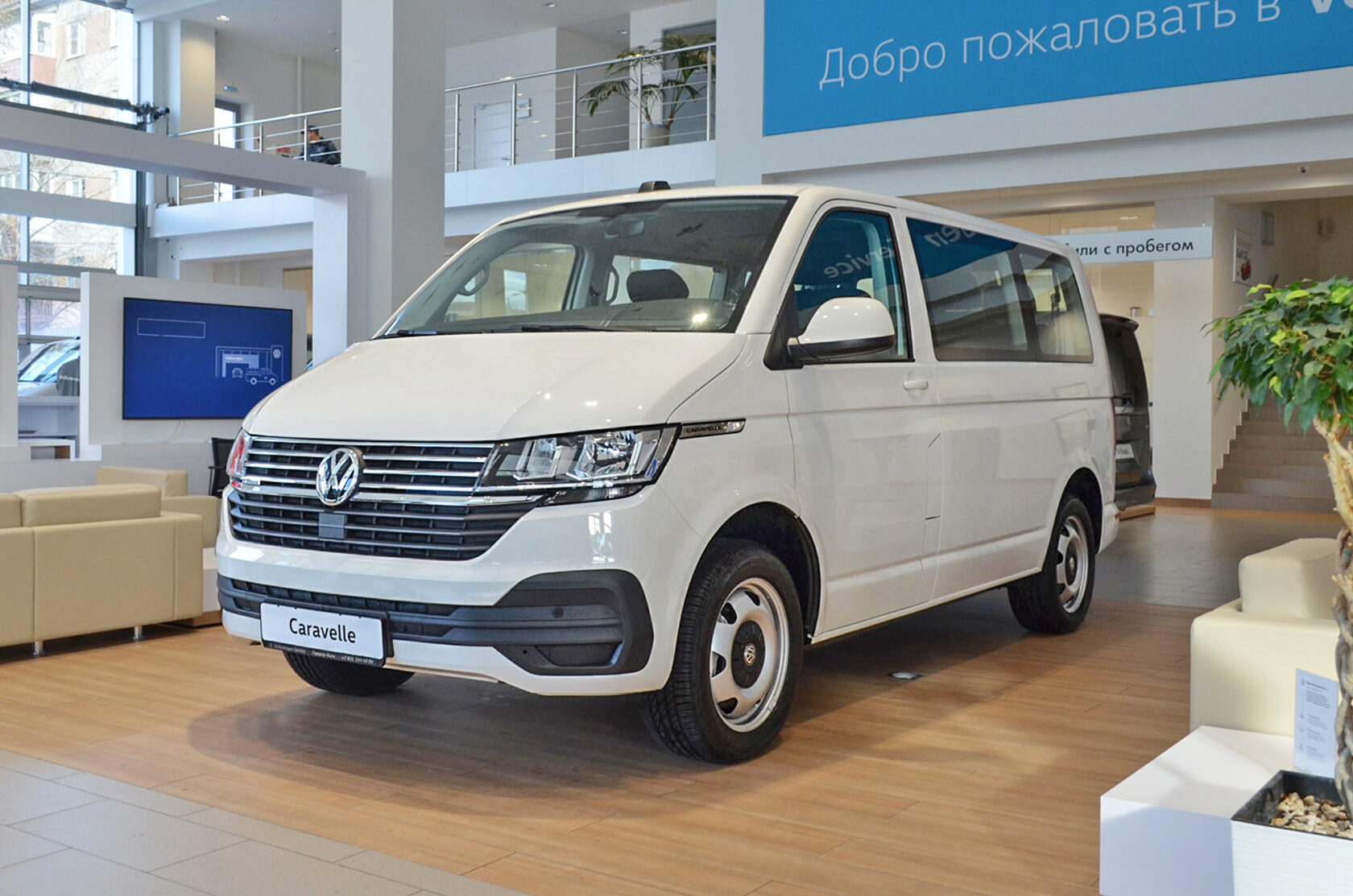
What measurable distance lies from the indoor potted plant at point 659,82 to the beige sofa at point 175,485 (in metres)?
8.75

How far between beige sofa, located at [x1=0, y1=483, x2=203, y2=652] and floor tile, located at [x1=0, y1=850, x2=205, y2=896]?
252 cm

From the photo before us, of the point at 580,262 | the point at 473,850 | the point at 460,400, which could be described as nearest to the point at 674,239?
the point at 580,262

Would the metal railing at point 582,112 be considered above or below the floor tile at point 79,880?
above

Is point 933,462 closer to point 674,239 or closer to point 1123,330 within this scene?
point 674,239

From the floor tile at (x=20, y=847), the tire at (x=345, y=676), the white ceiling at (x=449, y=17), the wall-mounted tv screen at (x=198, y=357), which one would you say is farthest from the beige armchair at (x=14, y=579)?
the white ceiling at (x=449, y=17)

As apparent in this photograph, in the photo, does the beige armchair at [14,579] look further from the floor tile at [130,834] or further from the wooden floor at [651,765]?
the floor tile at [130,834]

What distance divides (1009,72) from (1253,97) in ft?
6.97

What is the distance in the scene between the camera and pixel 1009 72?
38.4 ft

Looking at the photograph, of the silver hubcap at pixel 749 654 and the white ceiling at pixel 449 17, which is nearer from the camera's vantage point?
the silver hubcap at pixel 749 654

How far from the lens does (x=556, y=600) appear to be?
3.15 metres

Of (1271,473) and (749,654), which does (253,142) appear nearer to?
(1271,473)

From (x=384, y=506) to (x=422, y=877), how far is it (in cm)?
97

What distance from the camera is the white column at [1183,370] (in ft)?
44.9

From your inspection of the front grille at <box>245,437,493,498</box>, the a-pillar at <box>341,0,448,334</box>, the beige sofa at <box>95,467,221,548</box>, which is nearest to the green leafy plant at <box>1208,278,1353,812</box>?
the front grille at <box>245,437,493,498</box>
